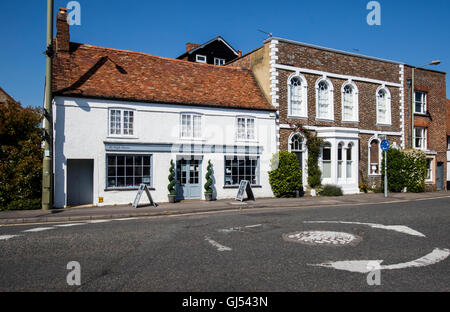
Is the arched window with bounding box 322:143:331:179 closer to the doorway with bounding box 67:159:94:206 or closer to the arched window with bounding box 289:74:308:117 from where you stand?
the arched window with bounding box 289:74:308:117

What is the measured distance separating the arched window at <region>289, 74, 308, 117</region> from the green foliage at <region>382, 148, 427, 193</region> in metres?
7.41

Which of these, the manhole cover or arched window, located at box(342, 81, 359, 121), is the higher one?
arched window, located at box(342, 81, 359, 121)

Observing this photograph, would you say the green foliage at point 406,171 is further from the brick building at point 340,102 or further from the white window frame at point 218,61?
the white window frame at point 218,61

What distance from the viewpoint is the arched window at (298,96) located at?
850 inches

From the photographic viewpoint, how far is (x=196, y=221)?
37.6 ft

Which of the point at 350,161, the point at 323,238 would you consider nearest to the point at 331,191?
the point at 350,161

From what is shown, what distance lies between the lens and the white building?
15969mm

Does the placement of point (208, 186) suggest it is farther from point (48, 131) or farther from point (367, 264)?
point (367, 264)

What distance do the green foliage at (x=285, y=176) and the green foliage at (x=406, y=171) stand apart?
799 cm

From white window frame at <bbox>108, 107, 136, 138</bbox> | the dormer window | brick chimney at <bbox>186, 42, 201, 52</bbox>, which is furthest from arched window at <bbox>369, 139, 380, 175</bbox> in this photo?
brick chimney at <bbox>186, 42, 201, 52</bbox>

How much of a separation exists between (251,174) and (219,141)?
264 cm

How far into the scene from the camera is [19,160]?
1491 centimetres

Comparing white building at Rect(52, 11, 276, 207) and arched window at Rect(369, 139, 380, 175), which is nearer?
white building at Rect(52, 11, 276, 207)

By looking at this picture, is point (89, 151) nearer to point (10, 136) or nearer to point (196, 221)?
point (10, 136)
